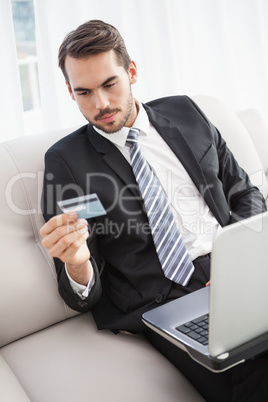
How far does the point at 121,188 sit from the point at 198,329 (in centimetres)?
52

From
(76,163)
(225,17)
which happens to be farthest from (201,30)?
(76,163)

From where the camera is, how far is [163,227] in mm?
1522

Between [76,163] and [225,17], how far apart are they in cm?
171

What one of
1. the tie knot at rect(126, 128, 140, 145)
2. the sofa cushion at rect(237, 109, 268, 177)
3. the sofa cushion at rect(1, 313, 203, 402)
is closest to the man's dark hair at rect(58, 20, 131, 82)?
the tie knot at rect(126, 128, 140, 145)

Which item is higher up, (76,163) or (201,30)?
(201,30)

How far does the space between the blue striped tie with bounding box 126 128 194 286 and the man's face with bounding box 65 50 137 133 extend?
128 millimetres

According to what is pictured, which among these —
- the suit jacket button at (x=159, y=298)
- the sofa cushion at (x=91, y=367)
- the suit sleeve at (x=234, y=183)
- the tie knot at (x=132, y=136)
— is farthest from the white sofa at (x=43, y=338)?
the suit sleeve at (x=234, y=183)

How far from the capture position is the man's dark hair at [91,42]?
1.54 meters

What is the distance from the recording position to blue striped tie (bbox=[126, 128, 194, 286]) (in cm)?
150

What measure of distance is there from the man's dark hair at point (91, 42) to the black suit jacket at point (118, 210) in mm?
232

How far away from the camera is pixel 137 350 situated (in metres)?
1.48

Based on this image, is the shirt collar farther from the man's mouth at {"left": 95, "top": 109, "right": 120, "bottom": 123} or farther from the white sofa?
the white sofa

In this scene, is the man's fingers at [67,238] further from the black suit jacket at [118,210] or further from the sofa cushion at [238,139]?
the sofa cushion at [238,139]

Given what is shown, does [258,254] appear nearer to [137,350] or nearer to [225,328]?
[225,328]
